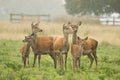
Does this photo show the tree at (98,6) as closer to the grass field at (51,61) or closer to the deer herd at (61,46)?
the grass field at (51,61)

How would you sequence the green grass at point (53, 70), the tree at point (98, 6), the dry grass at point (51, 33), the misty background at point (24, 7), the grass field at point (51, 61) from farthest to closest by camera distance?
the misty background at point (24, 7)
the tree at point (98, 6)
the dry grass at point (51, 33)
the grass field at point (51, 61)
the green grass at point (53, 70)

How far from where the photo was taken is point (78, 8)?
5222cm

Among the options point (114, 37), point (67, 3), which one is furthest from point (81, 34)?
point (67, 3)

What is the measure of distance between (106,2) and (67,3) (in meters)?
15.9

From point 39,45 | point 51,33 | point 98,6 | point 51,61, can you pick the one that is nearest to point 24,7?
point 98,6

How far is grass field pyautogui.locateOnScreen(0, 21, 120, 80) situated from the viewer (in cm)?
1345

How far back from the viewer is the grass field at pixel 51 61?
13.5 m

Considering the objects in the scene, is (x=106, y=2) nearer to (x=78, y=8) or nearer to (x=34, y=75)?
(x=78, y=8)

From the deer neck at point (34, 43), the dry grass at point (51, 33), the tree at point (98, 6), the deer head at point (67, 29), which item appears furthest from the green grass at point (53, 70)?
the tree at point (98, 6)

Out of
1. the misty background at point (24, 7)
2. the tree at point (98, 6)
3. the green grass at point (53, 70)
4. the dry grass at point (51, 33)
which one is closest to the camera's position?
the green grass at point (53, 70)

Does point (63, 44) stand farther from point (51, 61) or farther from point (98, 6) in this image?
point (98, 6)

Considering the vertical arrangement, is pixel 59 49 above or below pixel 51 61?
above

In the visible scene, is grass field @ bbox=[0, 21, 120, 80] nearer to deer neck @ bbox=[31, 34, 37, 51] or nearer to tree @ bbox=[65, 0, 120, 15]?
deer neck @ bbox=[31, 34, 37, 51]

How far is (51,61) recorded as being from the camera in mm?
18234
